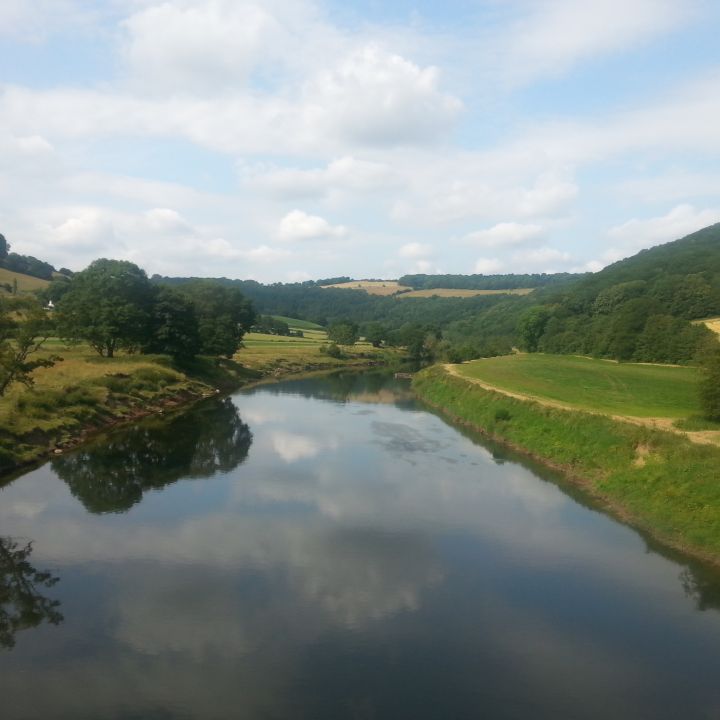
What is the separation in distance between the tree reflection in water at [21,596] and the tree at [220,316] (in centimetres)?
5015

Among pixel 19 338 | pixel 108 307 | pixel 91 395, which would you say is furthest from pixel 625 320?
pixel 19 338

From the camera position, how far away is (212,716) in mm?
12859

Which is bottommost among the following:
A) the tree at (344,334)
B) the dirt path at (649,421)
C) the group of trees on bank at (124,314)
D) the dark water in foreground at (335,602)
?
the dark water in foreground at (335,602)

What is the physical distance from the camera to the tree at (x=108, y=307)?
58250 mm

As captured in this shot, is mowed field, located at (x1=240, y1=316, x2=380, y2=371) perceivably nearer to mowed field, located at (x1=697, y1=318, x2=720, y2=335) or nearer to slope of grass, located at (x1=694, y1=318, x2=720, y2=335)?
slope of grass, located at (x1=694, y1=318, x2=720, y2=335)

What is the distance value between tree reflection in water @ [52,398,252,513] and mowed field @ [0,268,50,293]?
256 feet

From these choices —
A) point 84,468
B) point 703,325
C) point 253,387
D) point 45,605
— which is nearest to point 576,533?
point 45,605

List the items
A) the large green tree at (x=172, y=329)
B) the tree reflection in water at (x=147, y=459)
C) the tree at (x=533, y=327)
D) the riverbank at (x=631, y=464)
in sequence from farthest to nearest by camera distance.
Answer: the tree at (x=533, y=327) → the large green tree at (x=172, y=329) → the tree reflection in water at (x=147, y=459) → the riverbank at (x=631, y=464)

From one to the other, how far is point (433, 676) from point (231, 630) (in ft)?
18.6

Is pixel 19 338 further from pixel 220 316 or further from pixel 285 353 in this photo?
pixel 285 353

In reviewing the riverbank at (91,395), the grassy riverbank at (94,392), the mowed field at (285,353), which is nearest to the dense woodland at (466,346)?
the grassy riverbank at (94,392)

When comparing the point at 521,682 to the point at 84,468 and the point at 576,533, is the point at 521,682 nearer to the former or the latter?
the point at 576,533

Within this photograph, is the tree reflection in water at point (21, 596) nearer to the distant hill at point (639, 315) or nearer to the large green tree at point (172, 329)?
the large green tree at point (172, 329)

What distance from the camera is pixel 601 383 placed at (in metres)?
54.6
